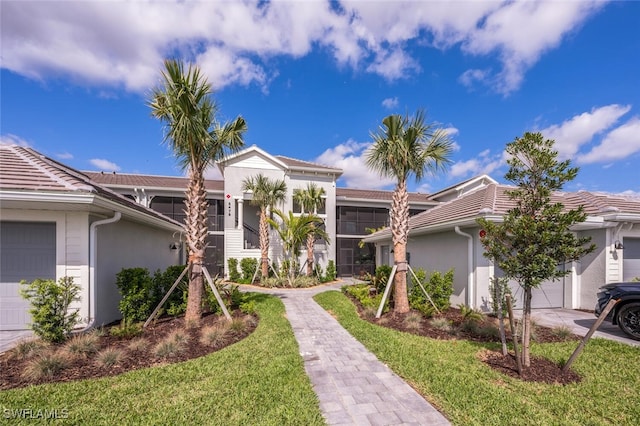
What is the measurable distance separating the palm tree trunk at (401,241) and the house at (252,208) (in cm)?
1180

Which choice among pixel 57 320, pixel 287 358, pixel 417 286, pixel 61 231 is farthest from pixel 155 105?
pixel 417 286

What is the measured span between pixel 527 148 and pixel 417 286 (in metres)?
5.83

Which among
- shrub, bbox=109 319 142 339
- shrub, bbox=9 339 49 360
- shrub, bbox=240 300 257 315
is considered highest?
shrub, bbox=9 339 49 360

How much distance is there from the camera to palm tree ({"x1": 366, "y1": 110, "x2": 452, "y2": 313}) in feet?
27.6

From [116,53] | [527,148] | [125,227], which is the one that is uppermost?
[116,53]

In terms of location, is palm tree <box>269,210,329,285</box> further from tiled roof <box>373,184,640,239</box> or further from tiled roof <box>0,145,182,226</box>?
tiled roof <box>0,145,182,226</box>

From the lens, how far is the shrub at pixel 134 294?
7109 millimetres

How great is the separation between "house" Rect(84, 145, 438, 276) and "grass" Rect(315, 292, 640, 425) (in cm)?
1467

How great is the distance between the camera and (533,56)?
9938 mm

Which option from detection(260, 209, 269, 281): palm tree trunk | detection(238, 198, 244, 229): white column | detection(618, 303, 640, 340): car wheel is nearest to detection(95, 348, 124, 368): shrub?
detection(618, 303, 640, 340): car wheel

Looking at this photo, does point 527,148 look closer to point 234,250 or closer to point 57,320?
point 57,320

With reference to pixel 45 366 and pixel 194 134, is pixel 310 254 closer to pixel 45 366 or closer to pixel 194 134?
pixel 194 134

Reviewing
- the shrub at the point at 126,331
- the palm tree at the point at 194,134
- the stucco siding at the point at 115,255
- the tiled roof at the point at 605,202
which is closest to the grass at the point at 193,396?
the shrub at the point at 126,331

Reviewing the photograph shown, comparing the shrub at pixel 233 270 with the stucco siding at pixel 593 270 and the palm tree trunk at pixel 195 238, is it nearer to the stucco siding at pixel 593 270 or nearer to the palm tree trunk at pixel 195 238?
the palm tree trunk at pixel 195 238
